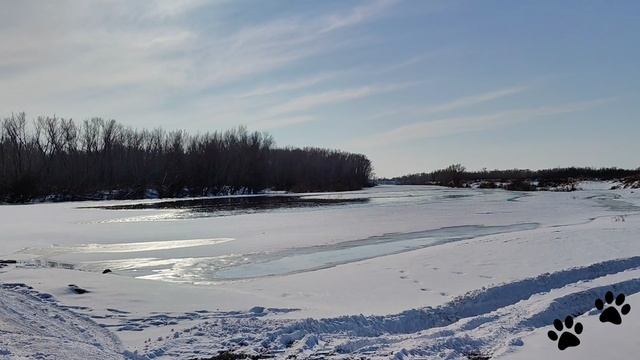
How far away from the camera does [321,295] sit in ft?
34.7

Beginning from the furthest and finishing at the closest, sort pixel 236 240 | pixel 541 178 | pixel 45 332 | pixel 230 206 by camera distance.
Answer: pixel 541 178, pixel 230 206, pixel 236 240, pixel 45 332

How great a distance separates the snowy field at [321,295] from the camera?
695cm

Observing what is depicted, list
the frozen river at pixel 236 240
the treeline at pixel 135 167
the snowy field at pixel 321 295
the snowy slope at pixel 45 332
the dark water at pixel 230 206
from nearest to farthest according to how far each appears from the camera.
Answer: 1. the snowy slope at pixel 45 332
2. the snowy field at pixel 321 295
3. the frozen river at pixel 236 240
4. the dark water at pixel 230 206
5. the treeline at pixel 135 167

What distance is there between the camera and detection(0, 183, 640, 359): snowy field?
6945 mm

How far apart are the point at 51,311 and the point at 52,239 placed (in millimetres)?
13567

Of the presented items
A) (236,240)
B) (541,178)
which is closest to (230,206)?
(236,240)

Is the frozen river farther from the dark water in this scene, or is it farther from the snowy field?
the dark water

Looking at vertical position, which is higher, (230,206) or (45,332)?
(230,206)

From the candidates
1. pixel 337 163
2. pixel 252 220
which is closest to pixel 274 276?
pixel 252 220

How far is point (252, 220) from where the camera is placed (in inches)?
1144

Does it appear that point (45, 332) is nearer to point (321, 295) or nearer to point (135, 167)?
point (321, 295)

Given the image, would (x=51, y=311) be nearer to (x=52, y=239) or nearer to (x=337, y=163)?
(x=52, y=239)

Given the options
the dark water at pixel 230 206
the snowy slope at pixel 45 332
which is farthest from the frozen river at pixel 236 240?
the dark water at pixel 230 206

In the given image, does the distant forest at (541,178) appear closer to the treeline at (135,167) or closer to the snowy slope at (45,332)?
the treeline at (135,167)
